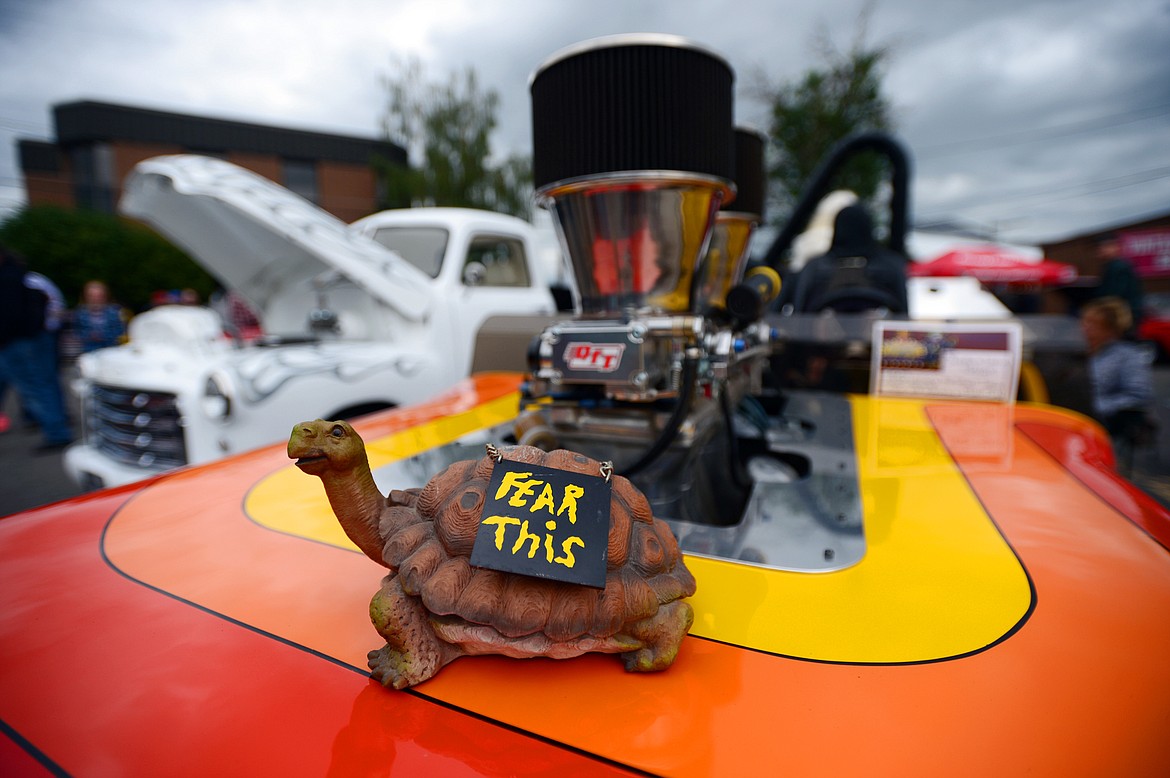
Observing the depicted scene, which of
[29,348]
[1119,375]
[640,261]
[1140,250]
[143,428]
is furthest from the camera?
[1140,250]

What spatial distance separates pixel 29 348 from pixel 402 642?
6911mm

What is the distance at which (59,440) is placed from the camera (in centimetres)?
575

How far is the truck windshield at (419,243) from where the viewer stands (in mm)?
4121

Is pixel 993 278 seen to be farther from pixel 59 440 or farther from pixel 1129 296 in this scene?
pixel 59 440

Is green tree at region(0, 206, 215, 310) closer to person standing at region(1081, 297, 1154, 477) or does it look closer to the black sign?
the black sign

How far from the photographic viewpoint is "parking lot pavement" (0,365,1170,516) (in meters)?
4.11

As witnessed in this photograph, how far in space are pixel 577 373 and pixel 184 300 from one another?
16377 millimetres

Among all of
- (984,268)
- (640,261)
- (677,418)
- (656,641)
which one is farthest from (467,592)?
(984,268)

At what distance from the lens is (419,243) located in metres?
4.23

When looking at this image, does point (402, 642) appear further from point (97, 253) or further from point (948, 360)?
point (97, 253)

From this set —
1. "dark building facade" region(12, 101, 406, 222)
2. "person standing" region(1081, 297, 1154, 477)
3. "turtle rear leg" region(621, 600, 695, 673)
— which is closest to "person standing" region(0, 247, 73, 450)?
"turtle rear leg" region(621, 600, 695, 673)

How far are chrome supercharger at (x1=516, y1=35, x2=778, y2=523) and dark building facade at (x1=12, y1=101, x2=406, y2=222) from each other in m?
23.3

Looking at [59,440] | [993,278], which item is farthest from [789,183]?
[59,440]

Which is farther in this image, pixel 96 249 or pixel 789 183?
pixel 96 249
